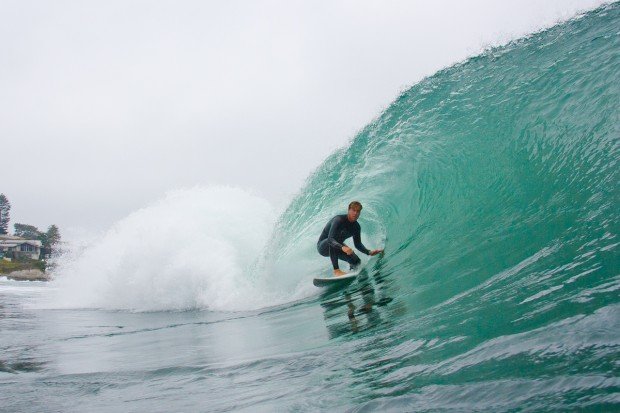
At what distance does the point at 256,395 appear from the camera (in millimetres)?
2689

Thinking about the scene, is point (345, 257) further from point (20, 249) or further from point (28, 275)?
point (20, 249)

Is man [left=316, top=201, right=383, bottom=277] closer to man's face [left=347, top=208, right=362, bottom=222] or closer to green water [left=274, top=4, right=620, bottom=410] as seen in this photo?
man's face [left=347, top=208, right=362, bottom=222]

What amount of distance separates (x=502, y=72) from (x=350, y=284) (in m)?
5.46

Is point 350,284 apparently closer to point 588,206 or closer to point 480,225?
point 480,225

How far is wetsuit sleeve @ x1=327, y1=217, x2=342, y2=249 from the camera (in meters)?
7.96

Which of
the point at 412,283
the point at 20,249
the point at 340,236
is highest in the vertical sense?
the point at 20,249

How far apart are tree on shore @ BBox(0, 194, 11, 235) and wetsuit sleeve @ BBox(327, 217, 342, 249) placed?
279 ft

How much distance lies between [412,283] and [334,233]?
258 cm

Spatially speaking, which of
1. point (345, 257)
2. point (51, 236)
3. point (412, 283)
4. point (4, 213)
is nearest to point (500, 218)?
point (412, 283)

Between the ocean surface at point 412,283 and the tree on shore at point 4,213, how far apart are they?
247 feet

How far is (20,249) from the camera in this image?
61594 mm

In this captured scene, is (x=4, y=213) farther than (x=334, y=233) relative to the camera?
Yes

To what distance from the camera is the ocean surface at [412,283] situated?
91.5 inches

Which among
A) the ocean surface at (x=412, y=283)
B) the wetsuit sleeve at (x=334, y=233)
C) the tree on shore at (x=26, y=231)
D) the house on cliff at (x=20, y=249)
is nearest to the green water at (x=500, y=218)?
the ocean surface at (x=412, y=283)
